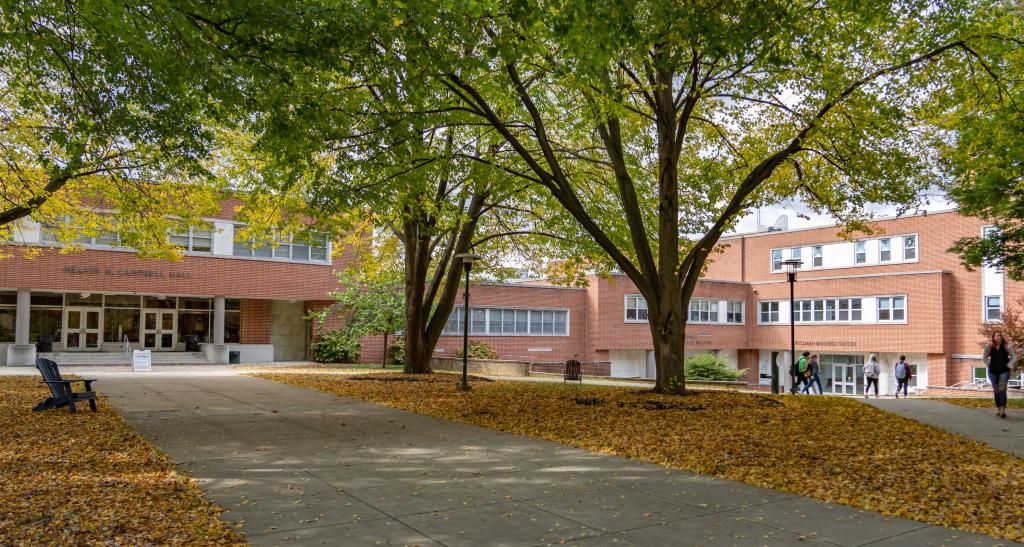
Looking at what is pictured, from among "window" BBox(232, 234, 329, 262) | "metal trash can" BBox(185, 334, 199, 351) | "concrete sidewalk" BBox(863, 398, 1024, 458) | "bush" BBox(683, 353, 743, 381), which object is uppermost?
"window" BBox(232, 234, 329, 262)

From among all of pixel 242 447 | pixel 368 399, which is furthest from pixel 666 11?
pixel 368 399

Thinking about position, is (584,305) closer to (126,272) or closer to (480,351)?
(480,351)

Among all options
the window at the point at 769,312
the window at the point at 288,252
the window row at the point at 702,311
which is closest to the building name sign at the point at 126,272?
the window at the point at 288,252

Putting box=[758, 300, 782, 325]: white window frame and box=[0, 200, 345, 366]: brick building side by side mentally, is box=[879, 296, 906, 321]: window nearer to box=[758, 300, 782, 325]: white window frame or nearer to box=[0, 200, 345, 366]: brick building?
box=[758, 300, 782, 325]: white window frame

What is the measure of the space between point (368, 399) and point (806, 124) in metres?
10.5

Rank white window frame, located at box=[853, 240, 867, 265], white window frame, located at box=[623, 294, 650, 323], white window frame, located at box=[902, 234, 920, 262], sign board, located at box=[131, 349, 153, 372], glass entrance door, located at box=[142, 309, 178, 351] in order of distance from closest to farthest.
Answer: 1. sign board, located at box=[131, 349, 153, 372]
2. glass entrance door, located at box=[142, 309, 178, 351]
3. white window frame, located at box=[902, 234, 920, 262]
4. white window frame, located at box=[623, 294, 650, 323]
5. white window frame, located at box=[853, 240, 867, 265]

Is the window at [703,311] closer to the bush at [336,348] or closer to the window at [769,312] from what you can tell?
the window at [769,312]

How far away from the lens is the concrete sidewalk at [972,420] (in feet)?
34.8

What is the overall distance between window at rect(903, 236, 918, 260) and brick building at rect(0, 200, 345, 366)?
30961 mm

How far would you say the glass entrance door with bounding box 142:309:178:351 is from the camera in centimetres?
3375

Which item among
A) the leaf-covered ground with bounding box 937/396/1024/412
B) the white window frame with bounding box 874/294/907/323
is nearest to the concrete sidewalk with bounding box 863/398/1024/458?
the leaf-covered ground with bounding box 937/396/1024/412

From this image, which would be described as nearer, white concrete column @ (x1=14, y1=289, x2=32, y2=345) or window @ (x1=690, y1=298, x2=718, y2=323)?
white concrete column @ (x1=14, y1=289, x2=32, y2=345)

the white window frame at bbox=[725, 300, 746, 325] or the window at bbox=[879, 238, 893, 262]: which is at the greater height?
the window at bbox=[879, 238, 893, 262]

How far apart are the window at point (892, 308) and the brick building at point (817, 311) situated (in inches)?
2.2
